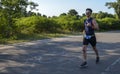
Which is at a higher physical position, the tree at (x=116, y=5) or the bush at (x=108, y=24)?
the tree at (x=116, y=5)

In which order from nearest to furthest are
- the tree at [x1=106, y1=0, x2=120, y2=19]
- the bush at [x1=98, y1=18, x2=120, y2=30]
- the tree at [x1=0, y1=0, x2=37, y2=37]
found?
the tree at [x1=0, y1=0, x2=37, y2=37] < the bush at [x1=98, y1=18, x2=120, y2=30] < the tree at [x1=106, y1=0, x2=120, y2=19]

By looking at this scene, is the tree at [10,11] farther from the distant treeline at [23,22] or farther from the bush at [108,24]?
the bush at [108,24]

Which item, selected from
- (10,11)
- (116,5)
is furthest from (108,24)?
(10,11)

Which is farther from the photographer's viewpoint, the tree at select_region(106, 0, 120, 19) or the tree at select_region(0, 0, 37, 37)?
the tree at select_region(106, 0, 120, 19)

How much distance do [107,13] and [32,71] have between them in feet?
192

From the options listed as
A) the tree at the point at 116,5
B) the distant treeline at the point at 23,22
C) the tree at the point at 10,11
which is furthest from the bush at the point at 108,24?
the tree at the point at 10,11

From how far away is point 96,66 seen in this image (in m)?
10.8

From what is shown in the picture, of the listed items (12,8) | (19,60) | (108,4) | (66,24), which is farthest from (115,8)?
(19,60)

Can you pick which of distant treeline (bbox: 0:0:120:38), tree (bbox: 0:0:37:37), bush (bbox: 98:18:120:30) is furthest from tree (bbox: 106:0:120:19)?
tree (bbox: 0:0:37:37)

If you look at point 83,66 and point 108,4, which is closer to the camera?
point 83,66

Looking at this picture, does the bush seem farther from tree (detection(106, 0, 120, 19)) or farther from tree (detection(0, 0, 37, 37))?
tree (detection(0, 0, 37, 37))

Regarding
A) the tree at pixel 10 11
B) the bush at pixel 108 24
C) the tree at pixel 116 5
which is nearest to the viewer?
the tree at pixel 10 11

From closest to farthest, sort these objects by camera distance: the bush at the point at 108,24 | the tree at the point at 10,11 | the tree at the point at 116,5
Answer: the tree at the point at 10,11 → the bush at the point at 108,24 → the tree at the point at 116,5

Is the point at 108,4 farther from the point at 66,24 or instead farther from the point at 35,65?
the point at 35,65
